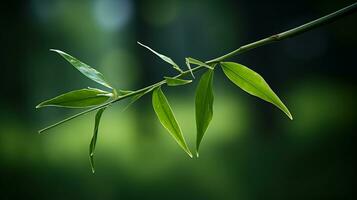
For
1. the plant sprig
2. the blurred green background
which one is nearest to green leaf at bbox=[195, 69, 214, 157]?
the plant sprig

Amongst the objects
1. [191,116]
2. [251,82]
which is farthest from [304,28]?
[191,116]

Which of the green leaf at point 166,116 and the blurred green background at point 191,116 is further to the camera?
the blurred green background at point 191,116

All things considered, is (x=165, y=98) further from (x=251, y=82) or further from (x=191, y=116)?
(x=191, y=116)

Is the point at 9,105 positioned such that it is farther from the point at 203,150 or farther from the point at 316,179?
the point at 316,179

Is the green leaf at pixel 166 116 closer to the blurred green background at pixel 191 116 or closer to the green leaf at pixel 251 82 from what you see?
the green leaf at pixel 251 82

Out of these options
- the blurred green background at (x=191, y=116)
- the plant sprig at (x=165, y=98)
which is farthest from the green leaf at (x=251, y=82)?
the blurred green background at (x=191, y=116)

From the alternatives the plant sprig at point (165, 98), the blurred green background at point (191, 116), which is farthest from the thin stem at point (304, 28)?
the blurred green background at point (191, 116)

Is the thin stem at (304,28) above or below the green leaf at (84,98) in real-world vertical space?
above
